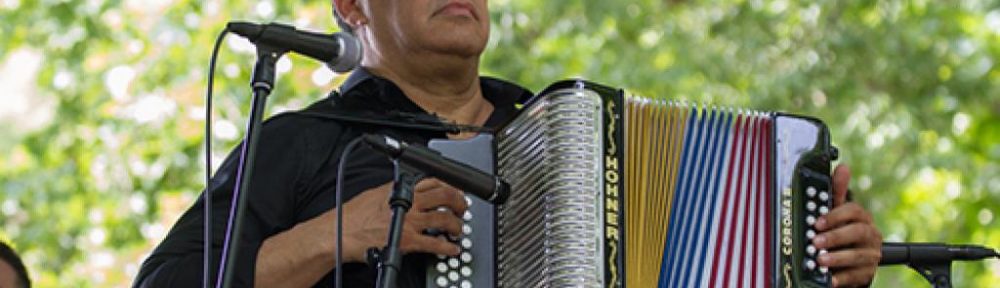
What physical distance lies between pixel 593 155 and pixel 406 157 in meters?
0.49

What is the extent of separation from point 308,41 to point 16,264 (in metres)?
0.99

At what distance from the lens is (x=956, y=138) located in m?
8.95

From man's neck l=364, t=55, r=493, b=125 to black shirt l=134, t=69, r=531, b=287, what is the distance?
0.16 m

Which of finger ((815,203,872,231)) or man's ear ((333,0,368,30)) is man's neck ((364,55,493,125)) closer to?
man's ear ((333,0,368,30))

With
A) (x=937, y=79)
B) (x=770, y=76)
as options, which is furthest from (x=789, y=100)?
(x=937, y=79)

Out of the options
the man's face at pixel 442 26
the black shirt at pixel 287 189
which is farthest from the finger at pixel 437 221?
the man's face at pixel 442 26

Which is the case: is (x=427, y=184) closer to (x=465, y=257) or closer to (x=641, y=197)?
(x=465, y=257)

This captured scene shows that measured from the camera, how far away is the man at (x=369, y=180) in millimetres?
3611

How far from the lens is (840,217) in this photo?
12.1 feet

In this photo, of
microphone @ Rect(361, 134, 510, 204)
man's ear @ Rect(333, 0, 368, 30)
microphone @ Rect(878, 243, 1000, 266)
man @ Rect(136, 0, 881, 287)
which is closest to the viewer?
microphone @ Rect(361, 134, 510, 204)

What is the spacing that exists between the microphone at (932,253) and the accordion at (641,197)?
303mm

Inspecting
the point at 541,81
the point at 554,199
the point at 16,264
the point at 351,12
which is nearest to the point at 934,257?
the point at 554,199

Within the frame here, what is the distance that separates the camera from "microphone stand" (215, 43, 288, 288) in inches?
120

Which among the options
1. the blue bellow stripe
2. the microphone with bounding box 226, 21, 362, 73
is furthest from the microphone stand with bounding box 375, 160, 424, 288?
the blue bellow stripe
